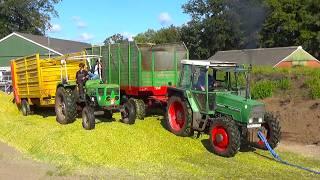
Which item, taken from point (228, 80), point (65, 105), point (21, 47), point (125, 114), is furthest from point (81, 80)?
point (21, 47)

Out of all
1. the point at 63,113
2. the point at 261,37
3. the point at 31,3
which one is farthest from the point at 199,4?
the point at 63,113

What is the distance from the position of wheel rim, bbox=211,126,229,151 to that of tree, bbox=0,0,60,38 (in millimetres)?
57322

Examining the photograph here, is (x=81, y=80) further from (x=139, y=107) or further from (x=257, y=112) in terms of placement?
(x=257, y=112)

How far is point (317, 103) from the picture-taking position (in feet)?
54.9

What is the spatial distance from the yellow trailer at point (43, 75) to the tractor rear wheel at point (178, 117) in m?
4.03

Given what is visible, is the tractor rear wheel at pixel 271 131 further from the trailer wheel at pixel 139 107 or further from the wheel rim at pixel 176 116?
the trailer wheel at pixel 139 107

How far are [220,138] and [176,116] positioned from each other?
2581 mm

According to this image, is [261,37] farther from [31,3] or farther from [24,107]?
[24,107]

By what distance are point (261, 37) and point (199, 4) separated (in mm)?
12345

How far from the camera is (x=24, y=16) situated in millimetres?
66062

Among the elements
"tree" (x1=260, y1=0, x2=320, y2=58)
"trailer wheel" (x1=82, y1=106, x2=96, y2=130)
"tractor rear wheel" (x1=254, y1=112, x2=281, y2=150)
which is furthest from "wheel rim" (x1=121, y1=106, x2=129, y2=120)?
"tree" (x1=260, y1=0, x2=320, y2=58)

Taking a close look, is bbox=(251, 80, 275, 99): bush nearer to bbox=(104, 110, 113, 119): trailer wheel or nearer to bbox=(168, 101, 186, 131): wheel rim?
bbox=(168, 101, 186, 131): wheel rim

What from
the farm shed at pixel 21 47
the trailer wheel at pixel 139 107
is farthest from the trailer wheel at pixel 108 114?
the farm shed at pixel 21 47

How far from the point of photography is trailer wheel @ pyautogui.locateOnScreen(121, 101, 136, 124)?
13.8 metres
